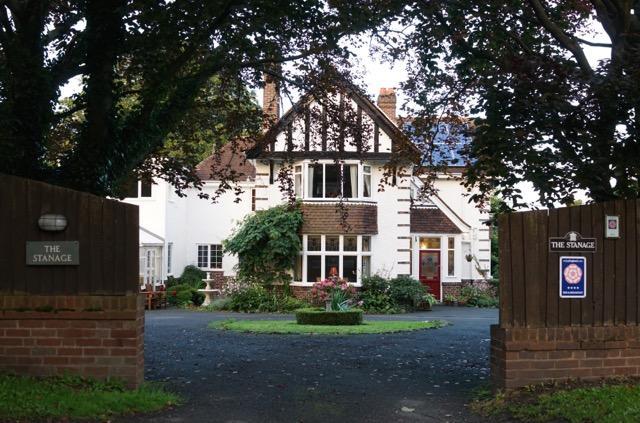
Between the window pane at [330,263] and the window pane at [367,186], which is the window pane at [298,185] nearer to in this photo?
the window pane at [367,186]

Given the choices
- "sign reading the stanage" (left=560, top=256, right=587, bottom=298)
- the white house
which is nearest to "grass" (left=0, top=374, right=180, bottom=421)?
"sign reading the stanage" (left=560, top=256, right=587, bottom=298)

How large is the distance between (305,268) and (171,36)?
1817 cm

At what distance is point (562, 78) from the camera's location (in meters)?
8.57

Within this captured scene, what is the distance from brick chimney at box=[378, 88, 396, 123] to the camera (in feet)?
96.4

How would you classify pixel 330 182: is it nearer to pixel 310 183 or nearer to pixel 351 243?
pixel 310 183

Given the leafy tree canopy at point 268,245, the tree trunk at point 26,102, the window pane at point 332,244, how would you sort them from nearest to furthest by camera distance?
the tree trunk at point 26,102
the leafy tree canopy at point 268,245
the window pane at point 332,244

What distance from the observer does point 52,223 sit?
324 inches

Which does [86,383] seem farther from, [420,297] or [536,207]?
[420,297]

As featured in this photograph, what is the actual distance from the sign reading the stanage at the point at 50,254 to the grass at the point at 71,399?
1.30 meters

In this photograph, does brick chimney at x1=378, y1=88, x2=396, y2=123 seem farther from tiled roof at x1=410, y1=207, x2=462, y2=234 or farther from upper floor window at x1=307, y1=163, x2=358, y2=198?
tiled roof at x1=410, y1=207, x2=462, y2=234

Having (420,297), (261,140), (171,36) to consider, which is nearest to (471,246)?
(420,297)

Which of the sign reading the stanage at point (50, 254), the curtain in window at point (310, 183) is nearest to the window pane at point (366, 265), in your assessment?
the curtain in window at point (310, 183)

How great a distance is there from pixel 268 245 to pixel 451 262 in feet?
29.9

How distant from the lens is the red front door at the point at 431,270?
31.6 metres
